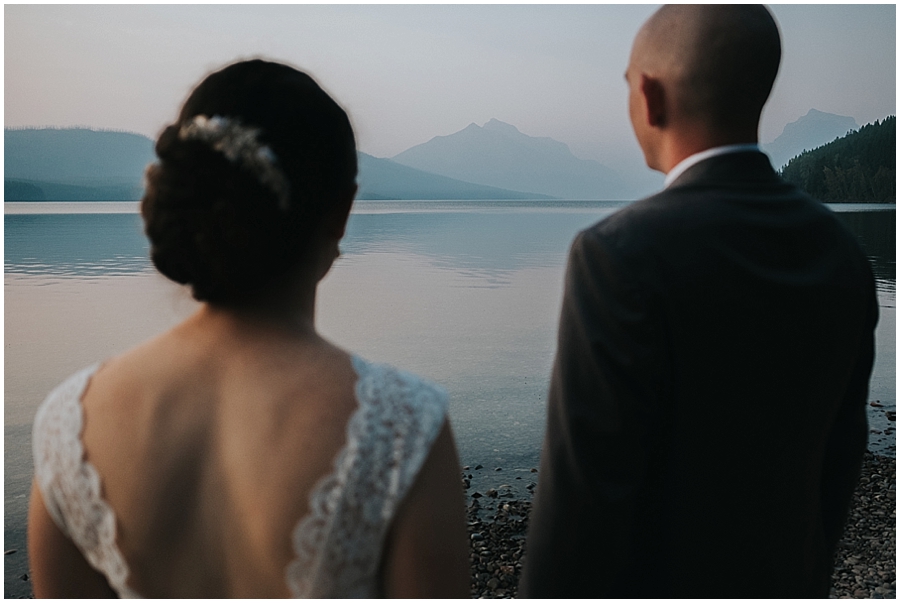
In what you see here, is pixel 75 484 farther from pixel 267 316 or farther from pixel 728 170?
pixel 728 170

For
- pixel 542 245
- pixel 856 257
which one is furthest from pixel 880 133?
pixel 856 257

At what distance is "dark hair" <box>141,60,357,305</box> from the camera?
140 cm

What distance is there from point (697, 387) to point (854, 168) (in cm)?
11000

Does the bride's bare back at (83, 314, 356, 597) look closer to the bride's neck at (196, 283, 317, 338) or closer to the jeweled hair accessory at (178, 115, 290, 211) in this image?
the bride's neck at (196, 283, 317, 338)

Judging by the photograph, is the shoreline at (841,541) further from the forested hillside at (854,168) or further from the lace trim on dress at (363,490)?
the forested hillside at (854,168)

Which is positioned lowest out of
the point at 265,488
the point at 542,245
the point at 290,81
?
the point at 542,245

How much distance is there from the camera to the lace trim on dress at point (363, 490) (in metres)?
1.37

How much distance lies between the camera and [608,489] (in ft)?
5.80

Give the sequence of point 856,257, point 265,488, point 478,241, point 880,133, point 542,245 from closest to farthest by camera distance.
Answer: point 265,488 < point 856,257 < point 542,245 < point 478,241 < point 880,133

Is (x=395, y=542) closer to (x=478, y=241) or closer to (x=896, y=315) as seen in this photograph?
(x=896, y=315)

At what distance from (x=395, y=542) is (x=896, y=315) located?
1832 cm

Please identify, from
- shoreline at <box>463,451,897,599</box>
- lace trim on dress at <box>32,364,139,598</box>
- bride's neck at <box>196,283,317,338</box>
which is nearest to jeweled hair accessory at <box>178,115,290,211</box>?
bride's neck at <box>196,283,317,338</box>

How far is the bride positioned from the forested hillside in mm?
104300

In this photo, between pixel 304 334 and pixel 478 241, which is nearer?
pixel 304 334
